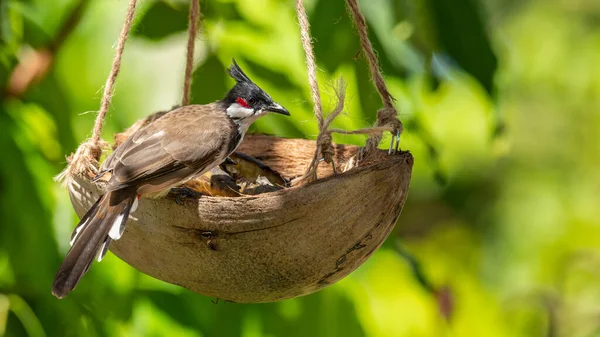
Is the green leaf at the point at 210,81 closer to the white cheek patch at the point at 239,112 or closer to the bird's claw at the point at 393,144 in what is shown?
the white cheek patch at the point at 239,112

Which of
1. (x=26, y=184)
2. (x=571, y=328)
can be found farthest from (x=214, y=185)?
(x=571, y=328)

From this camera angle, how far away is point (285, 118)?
9.79 ft

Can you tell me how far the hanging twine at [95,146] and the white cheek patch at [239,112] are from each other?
0.36m

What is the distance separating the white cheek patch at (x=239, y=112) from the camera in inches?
93.5

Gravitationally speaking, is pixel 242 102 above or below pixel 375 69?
below

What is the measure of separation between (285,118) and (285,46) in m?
0.29

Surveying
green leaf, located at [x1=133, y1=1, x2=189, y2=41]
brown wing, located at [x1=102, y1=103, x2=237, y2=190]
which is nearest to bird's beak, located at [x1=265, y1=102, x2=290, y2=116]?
brown wing, located at [x1=102, y1=103, x2=237, y2=190]

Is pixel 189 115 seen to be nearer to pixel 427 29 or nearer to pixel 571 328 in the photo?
pixel 427 29

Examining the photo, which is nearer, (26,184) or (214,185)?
(214,185)

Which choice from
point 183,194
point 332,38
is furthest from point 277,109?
point 183,194

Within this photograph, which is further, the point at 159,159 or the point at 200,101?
the point at 200,101

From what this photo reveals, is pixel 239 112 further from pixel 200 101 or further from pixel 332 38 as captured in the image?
pixel 200 101

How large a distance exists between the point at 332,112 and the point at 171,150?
1.46 ft

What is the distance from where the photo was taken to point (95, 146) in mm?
2176
